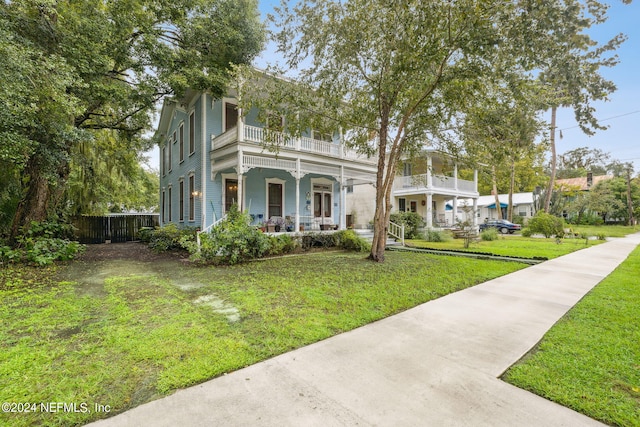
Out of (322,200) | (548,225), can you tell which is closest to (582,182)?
(548,225)

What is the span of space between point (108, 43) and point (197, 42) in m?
2.90

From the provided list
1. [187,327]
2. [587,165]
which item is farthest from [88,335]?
[587,165]

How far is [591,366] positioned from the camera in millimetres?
2811

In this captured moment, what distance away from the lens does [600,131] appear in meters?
20.4

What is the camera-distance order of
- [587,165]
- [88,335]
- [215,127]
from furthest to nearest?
[587,165] → [215,127] → [88,335]

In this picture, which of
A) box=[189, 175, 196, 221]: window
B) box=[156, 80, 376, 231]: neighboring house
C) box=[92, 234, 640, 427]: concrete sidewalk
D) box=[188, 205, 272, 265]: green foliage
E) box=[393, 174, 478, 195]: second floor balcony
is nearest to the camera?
box=[92, 234, 640, 427]: concrete sidewalk

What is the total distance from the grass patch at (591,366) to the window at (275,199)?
10751mm

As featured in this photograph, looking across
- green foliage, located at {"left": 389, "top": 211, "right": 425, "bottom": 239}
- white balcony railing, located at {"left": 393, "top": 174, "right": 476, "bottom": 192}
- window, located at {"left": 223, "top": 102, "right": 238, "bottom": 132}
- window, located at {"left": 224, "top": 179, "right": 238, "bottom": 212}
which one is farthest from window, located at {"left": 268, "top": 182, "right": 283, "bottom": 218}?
white balcony railing, located at {"left": 393, "top": 174, "right": 476, "bottom": 192}

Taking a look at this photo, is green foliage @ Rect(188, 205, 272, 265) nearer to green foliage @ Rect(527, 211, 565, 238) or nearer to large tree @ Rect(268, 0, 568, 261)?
large tree @ Rect(268, 0, 568, 261)

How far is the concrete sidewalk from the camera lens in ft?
6.81

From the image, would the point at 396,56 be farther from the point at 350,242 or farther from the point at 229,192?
the point at 229,192

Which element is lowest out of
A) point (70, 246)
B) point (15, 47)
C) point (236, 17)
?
point (70, 246)

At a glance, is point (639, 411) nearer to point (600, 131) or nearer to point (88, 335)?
point (88, 335)

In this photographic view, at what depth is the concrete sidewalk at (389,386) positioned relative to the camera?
81.7 inches
